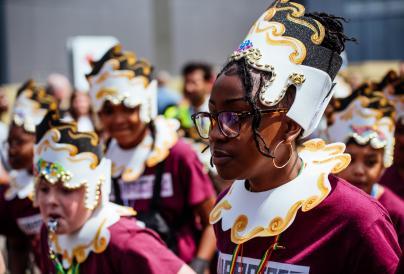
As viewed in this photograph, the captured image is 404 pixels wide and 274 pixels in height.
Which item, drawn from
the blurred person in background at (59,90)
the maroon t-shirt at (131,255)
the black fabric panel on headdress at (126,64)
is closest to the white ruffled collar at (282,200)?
the maroon t-shirt at (131,255)

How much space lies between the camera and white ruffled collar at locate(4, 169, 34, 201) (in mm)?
6027

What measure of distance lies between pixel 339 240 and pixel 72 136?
81.9 inches

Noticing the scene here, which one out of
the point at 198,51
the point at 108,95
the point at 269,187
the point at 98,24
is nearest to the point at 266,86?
the point at 269,187

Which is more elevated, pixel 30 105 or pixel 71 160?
pixel 71 160

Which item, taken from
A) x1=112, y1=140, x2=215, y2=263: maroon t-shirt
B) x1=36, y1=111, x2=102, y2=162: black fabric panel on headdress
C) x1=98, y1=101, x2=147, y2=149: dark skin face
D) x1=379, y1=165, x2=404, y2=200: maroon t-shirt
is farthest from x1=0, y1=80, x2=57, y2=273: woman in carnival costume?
x1=379, y1=165, x2=404, y2=200: maroon t-shirt

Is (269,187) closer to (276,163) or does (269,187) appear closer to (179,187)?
(276,163)

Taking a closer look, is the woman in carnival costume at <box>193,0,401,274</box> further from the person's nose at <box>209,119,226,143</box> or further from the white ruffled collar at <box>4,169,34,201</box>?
the white ruffled collar at <box>4,169,34,201</box>

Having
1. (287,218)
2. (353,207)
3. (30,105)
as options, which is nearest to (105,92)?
(30,105)

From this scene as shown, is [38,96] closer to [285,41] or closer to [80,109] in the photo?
[80,109]

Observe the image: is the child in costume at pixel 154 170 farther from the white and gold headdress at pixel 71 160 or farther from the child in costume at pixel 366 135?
the child in costume at pixel 366 135

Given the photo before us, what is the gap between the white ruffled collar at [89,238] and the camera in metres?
4.14

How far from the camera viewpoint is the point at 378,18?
17969 millimetres

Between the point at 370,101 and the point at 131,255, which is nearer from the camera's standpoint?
the point at 131,255

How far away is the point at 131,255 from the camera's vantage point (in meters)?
3.93
